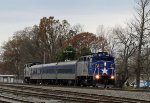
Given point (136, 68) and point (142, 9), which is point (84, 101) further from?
point (142, 9)

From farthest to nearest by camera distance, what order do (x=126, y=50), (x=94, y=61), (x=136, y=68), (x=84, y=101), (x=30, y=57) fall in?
(x=30, y=57), (x=126, y=50), (x=136, y=68), (x=94, y=61), (x=84, y=101)

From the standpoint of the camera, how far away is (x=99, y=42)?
341ft

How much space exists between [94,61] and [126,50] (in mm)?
29653

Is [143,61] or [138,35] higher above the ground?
[138,35]

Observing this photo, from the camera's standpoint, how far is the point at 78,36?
346 feet

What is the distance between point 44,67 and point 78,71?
15.3 metres

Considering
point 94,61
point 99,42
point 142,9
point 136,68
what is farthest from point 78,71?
point 99,42

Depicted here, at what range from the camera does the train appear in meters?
39.4

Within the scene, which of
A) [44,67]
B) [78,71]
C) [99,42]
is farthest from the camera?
[99,42]

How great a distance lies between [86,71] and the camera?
40719 millimetres

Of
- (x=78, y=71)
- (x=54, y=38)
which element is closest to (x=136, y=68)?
(x=78, y=71)

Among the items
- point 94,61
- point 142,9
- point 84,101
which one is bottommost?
point 84,101

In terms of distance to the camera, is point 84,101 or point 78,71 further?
point 78,71

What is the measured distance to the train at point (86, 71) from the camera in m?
39.4
